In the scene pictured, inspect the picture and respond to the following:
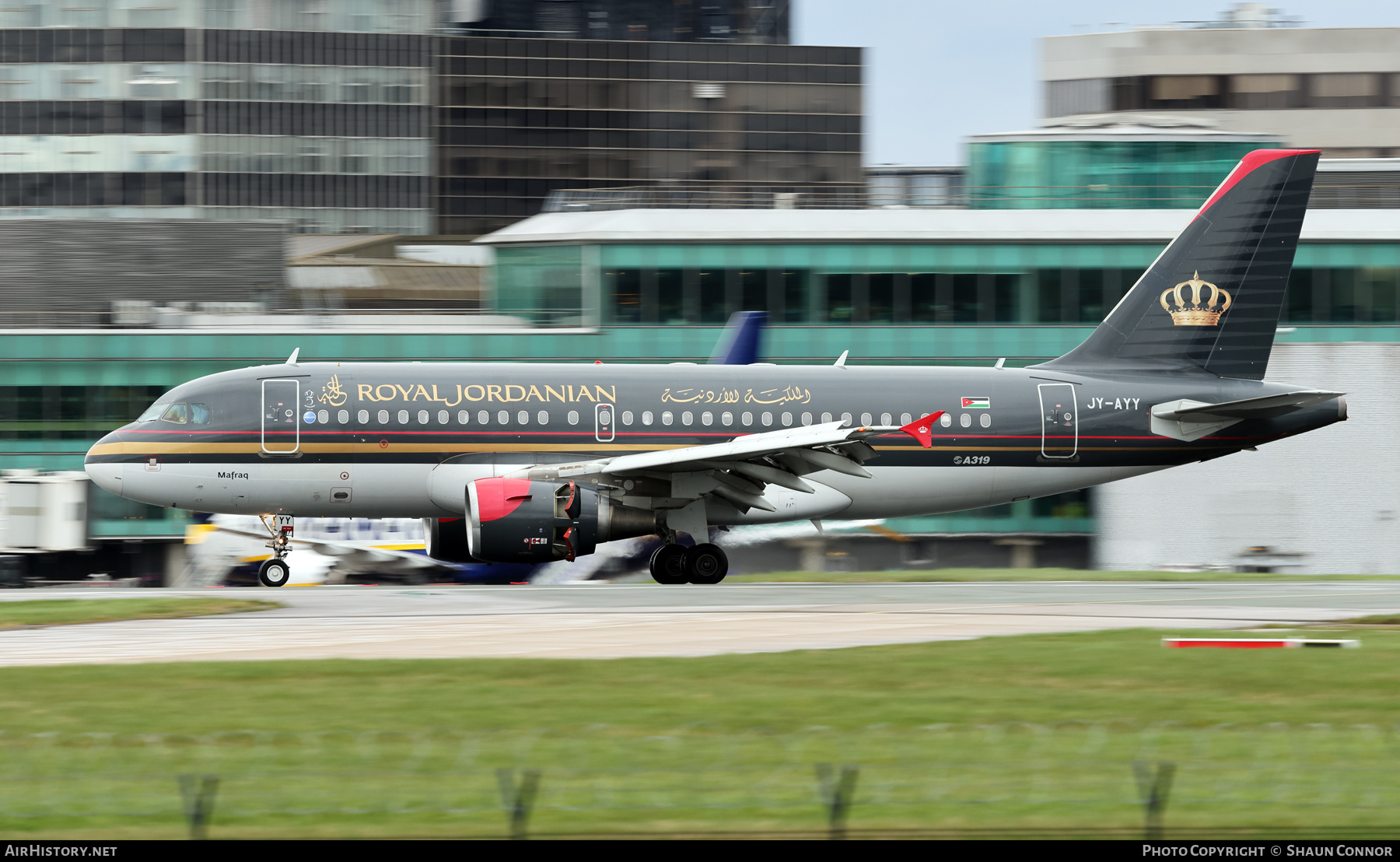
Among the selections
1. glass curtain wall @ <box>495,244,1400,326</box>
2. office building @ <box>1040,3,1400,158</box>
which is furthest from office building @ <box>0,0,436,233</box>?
glass curtain wall @ <box>495,244,1400,326</box>

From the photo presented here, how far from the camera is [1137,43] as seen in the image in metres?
116

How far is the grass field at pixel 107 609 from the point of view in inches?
923

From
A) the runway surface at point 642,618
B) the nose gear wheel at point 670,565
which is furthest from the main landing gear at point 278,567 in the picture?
the nose gear wheel at point 670,565

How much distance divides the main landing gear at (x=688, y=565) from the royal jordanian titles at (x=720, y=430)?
0.04 metres

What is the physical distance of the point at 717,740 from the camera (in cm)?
1260

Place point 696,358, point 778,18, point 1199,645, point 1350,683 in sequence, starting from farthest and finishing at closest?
point 778,18, point 696,358, point 1199,645, point 1350,683

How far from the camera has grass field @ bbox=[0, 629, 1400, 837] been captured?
10.1m

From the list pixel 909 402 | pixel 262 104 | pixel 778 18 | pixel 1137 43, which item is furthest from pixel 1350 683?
pixel 778 18

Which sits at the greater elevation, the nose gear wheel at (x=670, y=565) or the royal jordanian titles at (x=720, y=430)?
the royal jordanian titles at (x=720, y=430)

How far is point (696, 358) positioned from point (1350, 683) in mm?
33425

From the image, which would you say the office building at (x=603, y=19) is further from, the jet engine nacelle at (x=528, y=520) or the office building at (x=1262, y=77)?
the jet engine nacelle at (x=528, y=520)

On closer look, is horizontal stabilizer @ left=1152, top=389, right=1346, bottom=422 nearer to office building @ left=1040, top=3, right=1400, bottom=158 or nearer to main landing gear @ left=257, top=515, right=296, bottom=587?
main landing gear @ left=257, top=515, right=296, bottom=587

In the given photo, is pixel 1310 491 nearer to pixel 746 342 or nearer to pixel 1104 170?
pixel 1104 170

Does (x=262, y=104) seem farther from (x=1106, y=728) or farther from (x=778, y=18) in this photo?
(x=1106, y=728)
